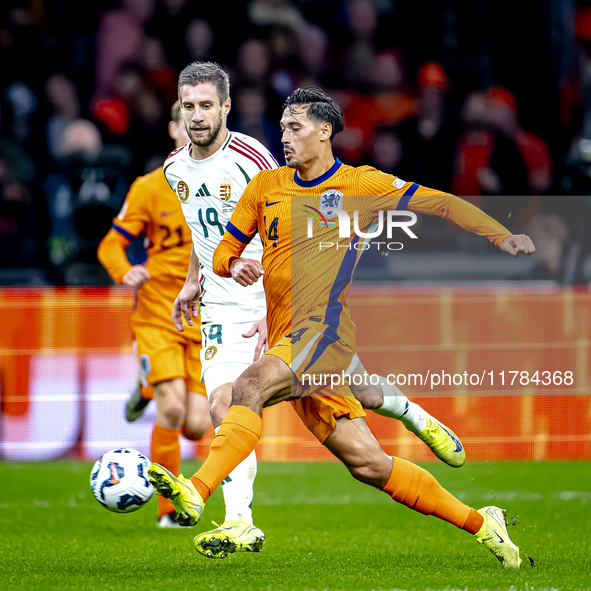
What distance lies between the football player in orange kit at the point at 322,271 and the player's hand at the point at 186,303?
73 centimetres

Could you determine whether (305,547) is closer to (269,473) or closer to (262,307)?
(262,307)

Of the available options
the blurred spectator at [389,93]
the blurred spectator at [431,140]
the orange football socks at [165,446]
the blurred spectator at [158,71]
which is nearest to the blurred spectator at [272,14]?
the blurred spectator at [389,93]

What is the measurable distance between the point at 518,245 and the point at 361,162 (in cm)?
692

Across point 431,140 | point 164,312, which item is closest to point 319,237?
point 164,312

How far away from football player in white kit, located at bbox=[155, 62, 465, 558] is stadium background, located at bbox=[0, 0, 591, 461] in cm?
353

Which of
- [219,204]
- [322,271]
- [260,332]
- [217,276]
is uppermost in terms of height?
[219,204]

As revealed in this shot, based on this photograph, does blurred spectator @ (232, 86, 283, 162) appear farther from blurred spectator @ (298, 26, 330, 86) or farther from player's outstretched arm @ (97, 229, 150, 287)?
player's outstretched arm @ (97, 229, 150, 287)

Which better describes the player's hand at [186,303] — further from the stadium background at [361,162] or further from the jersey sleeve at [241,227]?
the stadium background at [361,162]

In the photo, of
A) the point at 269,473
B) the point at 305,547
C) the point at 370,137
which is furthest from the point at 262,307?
the point at 370,137

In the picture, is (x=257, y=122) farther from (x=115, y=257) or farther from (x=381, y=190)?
(x=381, y=190)

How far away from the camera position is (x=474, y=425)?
8.91 m

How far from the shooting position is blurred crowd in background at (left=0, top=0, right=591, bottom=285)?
32.9 ft

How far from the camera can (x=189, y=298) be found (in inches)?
220

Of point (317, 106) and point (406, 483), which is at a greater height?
point (317, 106)
